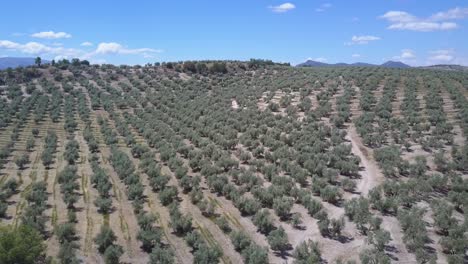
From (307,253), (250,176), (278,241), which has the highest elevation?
(250,176)

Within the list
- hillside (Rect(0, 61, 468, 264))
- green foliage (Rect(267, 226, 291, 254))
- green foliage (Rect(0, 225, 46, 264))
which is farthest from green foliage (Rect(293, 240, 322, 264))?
green foliage (Rect(0, 225, 46, 264))

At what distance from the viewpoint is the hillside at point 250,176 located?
26.2 metres

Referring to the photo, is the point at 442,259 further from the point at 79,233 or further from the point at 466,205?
the point at 79,233

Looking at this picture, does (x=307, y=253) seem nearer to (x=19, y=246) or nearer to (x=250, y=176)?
(x=250, y=176)

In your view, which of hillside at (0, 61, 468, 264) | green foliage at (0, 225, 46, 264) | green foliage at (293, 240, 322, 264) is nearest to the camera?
green foliage at (0, 225, 46, 264)

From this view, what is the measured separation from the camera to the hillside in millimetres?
26250

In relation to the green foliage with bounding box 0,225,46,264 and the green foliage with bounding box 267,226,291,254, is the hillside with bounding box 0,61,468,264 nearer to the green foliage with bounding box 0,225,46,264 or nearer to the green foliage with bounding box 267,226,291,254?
the green foliage with bounding box 267,226,291,254

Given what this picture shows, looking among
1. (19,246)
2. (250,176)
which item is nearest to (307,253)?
(250,176)

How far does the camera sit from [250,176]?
3681cm

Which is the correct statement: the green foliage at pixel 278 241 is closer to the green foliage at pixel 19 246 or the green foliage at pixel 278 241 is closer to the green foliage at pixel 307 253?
the green foliage at pixel 307 253

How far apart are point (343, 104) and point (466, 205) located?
33.3 m

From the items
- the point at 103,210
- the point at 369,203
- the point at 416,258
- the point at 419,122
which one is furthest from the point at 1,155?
the point at 419,122

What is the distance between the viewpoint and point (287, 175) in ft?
127

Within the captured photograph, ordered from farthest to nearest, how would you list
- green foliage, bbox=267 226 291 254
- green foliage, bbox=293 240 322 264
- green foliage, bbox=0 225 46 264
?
1. green foliage, bbox=267 226 291 254
2. green foliage, bbox=293 240 322 264
3. green foliage, bbox=0 225 46 264
